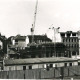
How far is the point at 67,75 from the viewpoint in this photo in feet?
96.7

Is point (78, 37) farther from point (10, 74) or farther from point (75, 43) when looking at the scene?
point (10, 74)

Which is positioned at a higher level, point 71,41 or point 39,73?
point 71,41

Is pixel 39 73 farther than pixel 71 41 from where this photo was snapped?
No

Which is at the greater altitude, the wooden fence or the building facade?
the building facade

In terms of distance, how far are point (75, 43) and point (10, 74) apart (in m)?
55.0

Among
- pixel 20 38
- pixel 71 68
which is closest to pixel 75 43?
pixel 20 38

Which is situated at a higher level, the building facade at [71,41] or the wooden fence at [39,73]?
the building facade at [71,41]

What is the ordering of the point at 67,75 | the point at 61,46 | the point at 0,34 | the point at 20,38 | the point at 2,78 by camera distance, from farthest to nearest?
1. the point at 20,38
2. the point at 0,34
3. the point at 61,46
4. the point at 67,75
5. the point at 2,78

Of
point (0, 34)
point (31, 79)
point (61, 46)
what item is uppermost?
point (0, 34)

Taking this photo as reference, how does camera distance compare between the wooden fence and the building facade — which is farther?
the building facade

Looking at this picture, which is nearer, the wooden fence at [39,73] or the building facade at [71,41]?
the wooden fence at [39,73]

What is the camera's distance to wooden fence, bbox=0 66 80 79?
27.8 metres

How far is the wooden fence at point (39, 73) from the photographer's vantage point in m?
27.8

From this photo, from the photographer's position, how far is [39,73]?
92.9 ft
